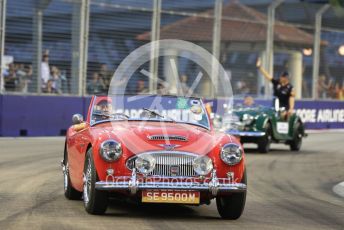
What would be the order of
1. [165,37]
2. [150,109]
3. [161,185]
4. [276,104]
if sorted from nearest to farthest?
[161,185] → [150,109] → [276,104] → [165,37]

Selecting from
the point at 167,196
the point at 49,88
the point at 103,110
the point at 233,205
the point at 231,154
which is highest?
the point at 49,88

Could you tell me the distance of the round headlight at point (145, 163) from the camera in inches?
315

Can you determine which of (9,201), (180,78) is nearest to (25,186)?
(9,201)

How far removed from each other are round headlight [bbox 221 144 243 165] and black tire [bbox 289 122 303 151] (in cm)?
1133

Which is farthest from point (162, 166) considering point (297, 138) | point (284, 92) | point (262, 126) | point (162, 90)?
point (284, 92)

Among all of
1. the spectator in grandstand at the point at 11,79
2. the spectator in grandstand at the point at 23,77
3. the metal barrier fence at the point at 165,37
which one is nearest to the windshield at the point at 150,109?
the metal barrier fence at the point at 165,37

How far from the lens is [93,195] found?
26.5 feet

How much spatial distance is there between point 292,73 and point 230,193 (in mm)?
21350

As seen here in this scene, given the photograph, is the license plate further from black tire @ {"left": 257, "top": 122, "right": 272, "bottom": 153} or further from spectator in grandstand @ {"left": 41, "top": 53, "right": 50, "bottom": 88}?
spectator in grandstand @ {"left": 41, "top": 53, "right": 50, "bottom": 88}

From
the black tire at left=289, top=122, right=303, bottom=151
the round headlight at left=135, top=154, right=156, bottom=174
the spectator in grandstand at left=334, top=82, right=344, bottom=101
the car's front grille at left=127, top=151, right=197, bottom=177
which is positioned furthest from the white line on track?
the spectator in grandstand at left=334, top=82, right=344, bottom=101

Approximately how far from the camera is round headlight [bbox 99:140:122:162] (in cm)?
804

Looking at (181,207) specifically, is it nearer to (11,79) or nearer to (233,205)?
(233,205)

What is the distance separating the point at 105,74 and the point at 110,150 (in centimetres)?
1524

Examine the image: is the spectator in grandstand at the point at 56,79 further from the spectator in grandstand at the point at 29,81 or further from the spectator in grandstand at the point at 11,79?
the spectator in grandstand at the point at 11,79
